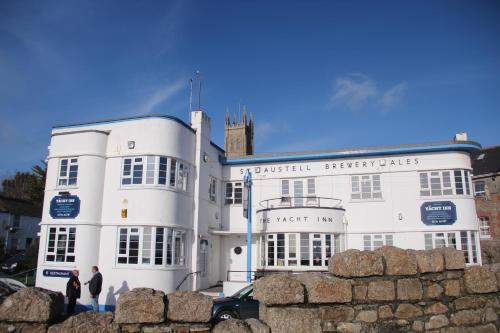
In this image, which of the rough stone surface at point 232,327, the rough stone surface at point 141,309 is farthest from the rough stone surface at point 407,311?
the rough stone surface at point 141,309

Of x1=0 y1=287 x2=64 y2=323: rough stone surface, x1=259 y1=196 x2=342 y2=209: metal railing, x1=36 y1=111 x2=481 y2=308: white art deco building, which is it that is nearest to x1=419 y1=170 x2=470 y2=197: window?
x1=36 y1=111 x2=481 y2=308: white art deco building

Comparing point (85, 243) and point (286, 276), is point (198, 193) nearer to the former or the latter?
point (85, 243)

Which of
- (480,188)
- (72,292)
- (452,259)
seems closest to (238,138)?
(480,188)

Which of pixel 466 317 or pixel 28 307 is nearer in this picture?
pixel 28 307

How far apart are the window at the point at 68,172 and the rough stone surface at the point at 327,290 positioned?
16621 mm

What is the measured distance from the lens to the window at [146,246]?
1747 cm

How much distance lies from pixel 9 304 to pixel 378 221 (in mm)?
19304

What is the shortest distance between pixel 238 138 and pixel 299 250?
2202 inches

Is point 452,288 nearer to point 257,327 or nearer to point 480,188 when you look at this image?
point 257,327

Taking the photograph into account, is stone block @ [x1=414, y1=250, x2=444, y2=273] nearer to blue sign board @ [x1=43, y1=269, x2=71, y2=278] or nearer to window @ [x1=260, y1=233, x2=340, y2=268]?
window @ [x1=260, y1=233, x2=340, y2=268]

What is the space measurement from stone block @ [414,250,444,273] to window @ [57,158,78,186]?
1710 centimetres

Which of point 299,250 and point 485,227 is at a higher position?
point 485,227

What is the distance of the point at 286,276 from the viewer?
458cm

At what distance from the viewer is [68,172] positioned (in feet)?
61.9
